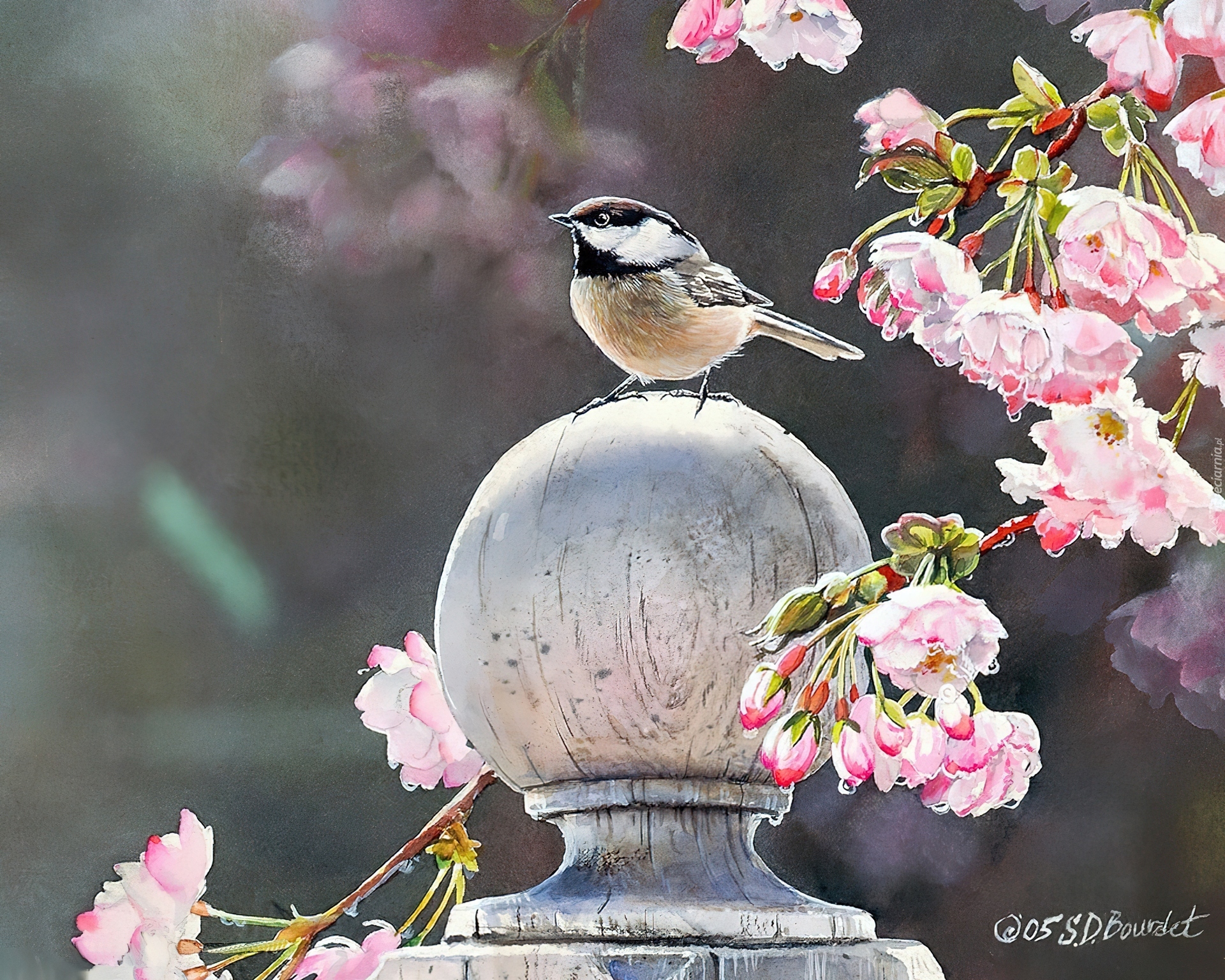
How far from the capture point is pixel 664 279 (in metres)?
1.01

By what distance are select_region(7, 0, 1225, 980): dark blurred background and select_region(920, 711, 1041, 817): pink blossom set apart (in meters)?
0.99

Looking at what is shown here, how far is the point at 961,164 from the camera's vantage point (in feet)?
2.26

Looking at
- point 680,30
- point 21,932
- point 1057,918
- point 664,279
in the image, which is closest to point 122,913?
point 664,279

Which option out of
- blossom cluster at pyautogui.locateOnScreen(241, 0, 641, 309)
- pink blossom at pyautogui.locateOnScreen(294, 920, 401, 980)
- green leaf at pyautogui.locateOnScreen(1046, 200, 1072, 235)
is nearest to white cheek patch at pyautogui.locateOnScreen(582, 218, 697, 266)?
green leaf at pyautogui.locateOnScreen(1046, 200, 1072, 235)

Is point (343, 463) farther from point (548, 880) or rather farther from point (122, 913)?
point (548, 880)

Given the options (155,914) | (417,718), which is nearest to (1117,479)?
(417,718)

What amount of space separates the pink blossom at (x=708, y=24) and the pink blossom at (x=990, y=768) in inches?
16.7

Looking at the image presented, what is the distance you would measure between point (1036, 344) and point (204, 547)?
1.56 metres

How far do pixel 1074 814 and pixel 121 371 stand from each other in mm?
1446

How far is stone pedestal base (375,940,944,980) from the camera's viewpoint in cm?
66

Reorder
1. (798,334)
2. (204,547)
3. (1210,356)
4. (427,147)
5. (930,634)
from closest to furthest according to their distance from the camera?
1. (930,634)
2. (1210,356)
3. (798,334)
4. (427,147)
5. (204,547)

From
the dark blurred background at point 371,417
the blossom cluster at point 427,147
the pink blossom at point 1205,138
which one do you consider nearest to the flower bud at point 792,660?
the pink blossom at point 1205,138

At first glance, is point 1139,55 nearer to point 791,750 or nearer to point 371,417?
point 791,750

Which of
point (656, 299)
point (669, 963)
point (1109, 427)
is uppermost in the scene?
point (656, 299)
